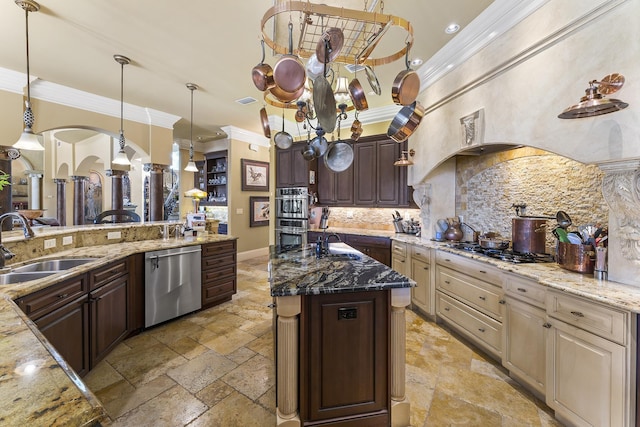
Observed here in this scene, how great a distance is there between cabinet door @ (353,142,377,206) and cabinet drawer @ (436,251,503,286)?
5.88 ft

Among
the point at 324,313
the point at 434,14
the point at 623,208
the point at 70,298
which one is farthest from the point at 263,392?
the point at 434,14

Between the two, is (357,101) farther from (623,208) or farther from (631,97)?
(623,208)

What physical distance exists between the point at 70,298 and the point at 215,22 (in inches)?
104

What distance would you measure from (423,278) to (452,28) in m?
2.68

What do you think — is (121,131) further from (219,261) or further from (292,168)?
(292,168)

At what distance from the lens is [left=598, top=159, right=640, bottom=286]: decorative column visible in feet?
5.17

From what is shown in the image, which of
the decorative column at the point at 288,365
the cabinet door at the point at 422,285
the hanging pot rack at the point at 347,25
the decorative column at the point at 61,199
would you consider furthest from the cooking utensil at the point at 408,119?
the decorative column at the point at 61,199

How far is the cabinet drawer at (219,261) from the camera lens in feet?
11.8

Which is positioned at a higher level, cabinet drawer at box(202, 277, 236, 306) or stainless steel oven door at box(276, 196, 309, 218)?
stainless steel oven door at box(276, 196, 309, 218)

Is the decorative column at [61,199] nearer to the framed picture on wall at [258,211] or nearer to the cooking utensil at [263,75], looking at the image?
the framed picture on wall at [258,211]

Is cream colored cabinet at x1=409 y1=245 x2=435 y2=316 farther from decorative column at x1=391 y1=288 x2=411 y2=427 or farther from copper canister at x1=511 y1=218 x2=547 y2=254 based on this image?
decorative column at x1=391 y1=288 x2=411 y2=427

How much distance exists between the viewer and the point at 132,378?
7.29 feet

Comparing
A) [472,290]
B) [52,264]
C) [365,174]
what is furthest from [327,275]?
[365,174]

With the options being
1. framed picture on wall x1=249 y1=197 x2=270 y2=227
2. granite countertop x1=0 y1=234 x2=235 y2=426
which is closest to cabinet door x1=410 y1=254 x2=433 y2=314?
granite countertop x1=0 y1=234 x2=235 y2=426
